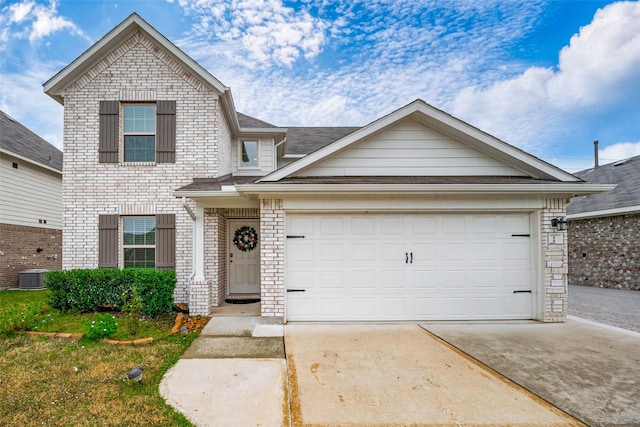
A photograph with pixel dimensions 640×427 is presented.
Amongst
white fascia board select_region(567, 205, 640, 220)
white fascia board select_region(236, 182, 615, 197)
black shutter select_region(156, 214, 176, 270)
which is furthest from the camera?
white fascia board select_region(567, 205, 640, 220)

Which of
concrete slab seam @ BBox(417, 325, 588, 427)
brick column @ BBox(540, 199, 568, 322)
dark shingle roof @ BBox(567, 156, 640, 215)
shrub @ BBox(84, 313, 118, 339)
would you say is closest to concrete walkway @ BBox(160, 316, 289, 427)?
shrub @ BBox(84, 313, 118, 339)

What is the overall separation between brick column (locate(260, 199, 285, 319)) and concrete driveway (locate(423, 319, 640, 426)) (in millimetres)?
2836

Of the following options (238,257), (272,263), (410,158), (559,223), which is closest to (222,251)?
(238,257)

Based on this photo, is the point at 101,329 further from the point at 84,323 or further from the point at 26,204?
the point at 26,204

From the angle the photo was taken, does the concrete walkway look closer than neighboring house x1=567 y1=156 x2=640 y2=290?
Yes

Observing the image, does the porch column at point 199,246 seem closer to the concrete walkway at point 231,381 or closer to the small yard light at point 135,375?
the concrete walkway at point 231,381

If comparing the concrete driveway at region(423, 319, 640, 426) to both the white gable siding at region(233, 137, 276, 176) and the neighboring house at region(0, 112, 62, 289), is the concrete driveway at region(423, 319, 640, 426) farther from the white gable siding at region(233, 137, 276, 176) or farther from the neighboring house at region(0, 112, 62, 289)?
the neighboring house at region(0, 112, 62, 289)

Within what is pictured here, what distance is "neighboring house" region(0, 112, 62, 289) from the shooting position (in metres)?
10.7

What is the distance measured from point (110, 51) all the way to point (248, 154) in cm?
428

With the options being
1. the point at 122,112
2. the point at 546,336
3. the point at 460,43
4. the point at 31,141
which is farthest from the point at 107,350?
the point at 460,43

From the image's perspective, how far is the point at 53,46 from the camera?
12.2 meters

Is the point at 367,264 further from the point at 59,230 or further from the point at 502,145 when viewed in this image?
the point at 59,230

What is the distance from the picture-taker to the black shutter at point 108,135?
25.2 feet

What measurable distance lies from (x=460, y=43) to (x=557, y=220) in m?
9.63
